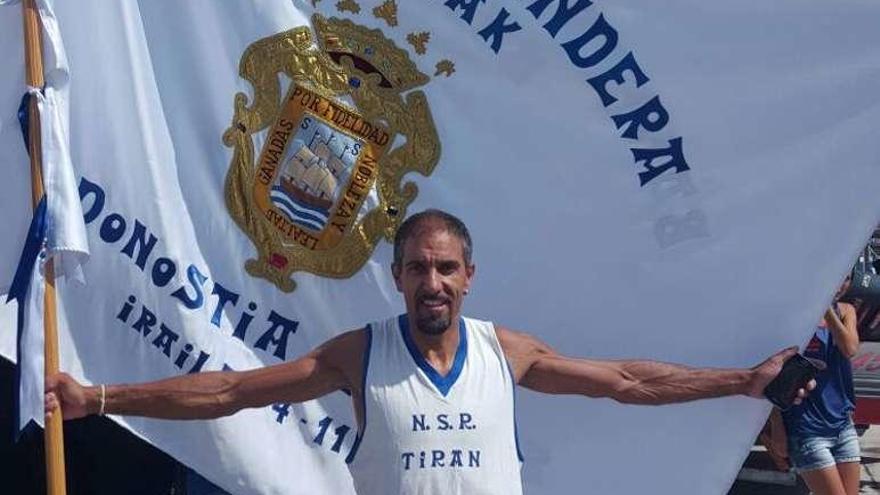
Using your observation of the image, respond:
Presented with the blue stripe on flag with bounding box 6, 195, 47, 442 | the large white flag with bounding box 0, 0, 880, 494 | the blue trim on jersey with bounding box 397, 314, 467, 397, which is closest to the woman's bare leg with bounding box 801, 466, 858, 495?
the large white flag with bounding box 0, 0, 880, 494

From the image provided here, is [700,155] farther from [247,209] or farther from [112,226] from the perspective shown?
[112,226]

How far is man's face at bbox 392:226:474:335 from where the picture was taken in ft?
13.4

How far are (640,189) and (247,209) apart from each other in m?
1.22

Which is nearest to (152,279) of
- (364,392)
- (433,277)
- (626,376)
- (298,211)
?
(298,211)

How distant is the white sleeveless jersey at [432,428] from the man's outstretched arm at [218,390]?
135 mm

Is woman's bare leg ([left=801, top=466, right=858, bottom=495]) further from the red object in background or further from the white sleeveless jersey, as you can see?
the white sleeveless jersey

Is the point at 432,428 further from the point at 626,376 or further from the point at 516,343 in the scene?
the point at 626,376

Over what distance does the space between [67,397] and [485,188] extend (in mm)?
1523

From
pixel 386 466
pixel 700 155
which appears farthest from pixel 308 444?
pixel 700 155

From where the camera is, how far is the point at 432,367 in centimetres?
413

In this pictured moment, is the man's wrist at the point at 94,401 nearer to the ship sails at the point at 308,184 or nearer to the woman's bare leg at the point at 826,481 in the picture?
the ship sails at the point at 308,184

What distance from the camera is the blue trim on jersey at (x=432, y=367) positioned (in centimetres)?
411

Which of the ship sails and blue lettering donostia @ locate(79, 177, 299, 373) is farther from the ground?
the ship sails

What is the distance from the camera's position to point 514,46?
511cm
